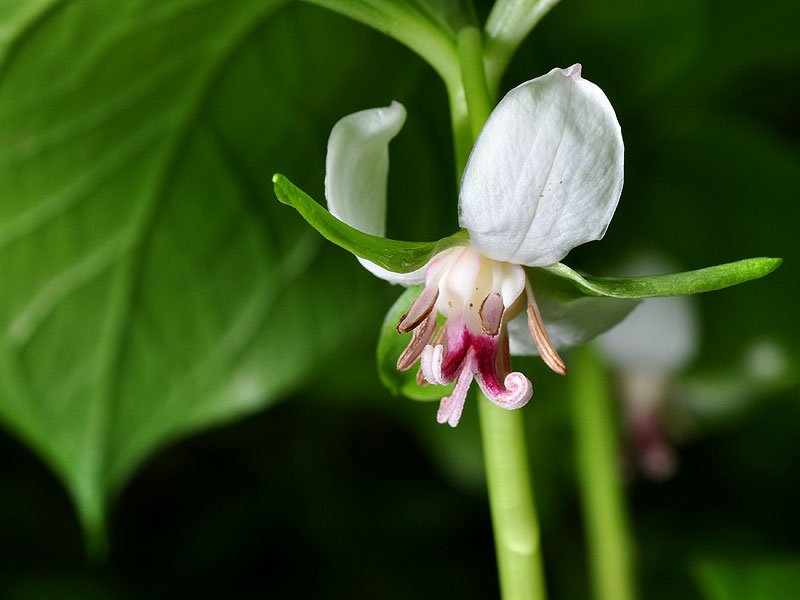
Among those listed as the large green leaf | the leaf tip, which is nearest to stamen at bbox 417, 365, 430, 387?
the leaf tip

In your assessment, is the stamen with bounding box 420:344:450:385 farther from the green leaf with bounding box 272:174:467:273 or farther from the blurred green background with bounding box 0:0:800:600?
the blurred green background with bounding box 0:0:800:600

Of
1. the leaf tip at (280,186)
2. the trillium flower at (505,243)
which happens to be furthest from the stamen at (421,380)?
the leaf tip at (280,186)

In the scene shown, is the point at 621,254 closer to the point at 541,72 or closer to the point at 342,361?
the point at 541,72

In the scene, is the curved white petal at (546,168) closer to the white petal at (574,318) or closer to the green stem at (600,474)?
the white petal at (574,318)

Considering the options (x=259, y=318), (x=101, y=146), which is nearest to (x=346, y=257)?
(x=259, y=318)

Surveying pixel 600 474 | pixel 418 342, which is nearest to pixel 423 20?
pixel 418 342
